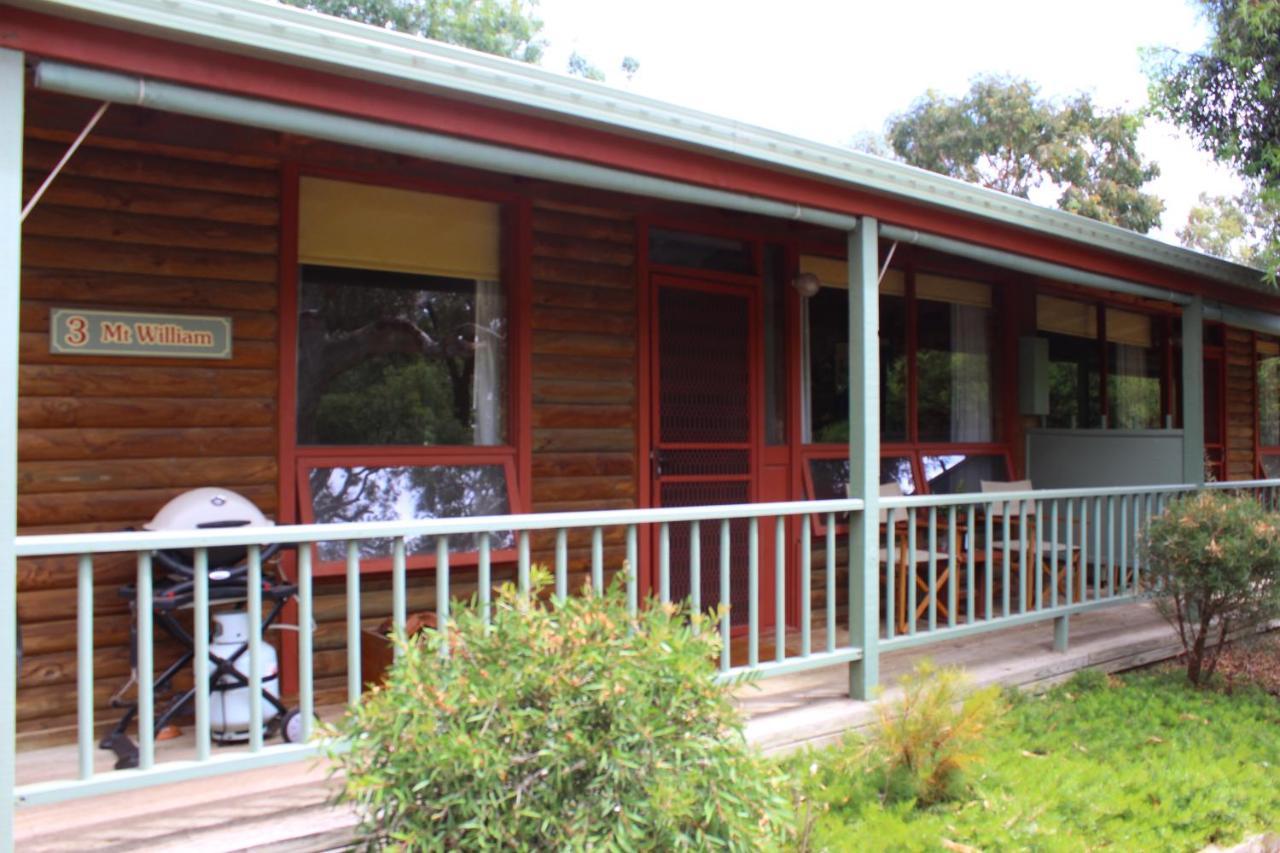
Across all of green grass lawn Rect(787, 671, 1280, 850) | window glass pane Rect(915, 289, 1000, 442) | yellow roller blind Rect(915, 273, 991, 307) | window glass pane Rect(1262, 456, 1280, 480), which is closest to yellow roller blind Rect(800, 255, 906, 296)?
yellow roller blind Rect(915, 273, 991, 307)

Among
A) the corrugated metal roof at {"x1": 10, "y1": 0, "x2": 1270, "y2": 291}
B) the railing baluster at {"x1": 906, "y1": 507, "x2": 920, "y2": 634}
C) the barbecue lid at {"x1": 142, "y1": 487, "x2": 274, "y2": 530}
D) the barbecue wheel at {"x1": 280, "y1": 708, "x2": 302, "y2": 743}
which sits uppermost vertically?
the corrugated metal roof at {"x1": 10, "y1": 0, "x2": 1270, "y2": 291}

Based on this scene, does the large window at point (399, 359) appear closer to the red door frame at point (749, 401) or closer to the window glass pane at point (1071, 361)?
the red door frame at point (749, 401)

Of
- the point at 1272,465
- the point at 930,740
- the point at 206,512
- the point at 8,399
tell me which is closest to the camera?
the point at 8,399

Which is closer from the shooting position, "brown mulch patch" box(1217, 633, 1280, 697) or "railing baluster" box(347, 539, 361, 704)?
"railing baluster" box(347, 539, 361, 704)

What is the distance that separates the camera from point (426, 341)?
15.7 ft

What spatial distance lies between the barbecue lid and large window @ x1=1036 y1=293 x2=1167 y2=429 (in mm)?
6229

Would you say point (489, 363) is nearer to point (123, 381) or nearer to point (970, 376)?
point (123, 381)

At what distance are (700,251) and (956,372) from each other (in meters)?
2.55

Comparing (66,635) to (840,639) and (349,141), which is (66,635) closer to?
(349,141)

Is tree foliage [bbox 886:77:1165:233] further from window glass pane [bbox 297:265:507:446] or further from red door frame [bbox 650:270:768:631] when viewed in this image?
window glass pane [bbox 297:265:507:446]

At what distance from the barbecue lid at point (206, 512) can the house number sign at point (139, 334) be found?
63cm

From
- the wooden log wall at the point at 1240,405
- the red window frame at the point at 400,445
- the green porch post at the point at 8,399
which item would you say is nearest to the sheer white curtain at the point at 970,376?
the red window frame at the point at 400,445

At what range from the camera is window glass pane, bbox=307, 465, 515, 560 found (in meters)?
4.44

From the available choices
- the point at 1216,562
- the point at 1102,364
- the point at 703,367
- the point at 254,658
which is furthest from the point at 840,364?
the point at 254,658
